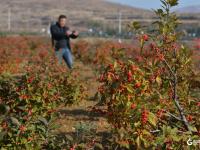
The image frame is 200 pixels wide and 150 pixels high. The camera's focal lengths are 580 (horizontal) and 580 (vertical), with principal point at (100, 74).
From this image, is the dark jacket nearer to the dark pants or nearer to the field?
the dark pants

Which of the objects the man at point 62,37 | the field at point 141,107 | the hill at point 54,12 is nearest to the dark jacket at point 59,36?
the man at point 62,37

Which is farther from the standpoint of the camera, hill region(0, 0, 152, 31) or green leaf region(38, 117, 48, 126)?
hill region(0, 0, 152, 31)

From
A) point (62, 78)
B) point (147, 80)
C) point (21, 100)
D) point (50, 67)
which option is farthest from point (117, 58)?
point (62, 78)

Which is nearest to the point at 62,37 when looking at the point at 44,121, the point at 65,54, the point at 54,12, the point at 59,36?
the point at 59,36

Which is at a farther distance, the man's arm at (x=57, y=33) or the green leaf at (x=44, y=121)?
the man's arm at (x=57, y=33)

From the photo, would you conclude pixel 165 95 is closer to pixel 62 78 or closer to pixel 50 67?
pixel 50 67

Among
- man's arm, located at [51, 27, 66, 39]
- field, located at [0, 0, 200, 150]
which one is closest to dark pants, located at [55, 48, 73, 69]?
man's arm, located at [51, 27, 66, 39]

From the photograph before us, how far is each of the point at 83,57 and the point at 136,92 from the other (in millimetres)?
15963

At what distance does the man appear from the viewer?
13141 mm

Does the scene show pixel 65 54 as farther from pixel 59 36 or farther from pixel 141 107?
pixel 141 107

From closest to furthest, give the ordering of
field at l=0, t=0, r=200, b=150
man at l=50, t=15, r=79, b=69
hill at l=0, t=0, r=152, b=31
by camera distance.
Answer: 1. field at l=0, t=0, r=200, b=150
2. man at l=50, t=15, r=79, b=69
3. hill at l=0, t=0, r=152, b=31

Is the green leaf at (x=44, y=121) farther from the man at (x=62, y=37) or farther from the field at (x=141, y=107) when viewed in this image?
the man at (x=62, y=37)

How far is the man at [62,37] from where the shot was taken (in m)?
13.1

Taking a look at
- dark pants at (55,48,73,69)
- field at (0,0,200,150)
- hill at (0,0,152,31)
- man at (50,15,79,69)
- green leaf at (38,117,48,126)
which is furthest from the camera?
hill at (0,0,152,31)
